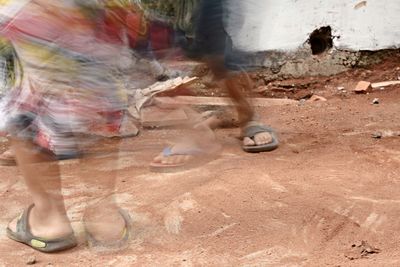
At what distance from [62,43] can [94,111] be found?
0.99 ft

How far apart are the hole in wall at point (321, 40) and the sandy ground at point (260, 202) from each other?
3.02 feet

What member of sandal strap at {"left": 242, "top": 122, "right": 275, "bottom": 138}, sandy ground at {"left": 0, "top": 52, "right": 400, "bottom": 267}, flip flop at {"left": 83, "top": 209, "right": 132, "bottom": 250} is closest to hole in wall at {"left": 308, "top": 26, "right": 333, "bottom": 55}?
sandy ground at {"left": 0, "top": 52, "right": 400, "bottom": 267}

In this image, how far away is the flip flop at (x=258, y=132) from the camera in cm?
361

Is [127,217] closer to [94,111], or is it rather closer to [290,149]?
[94,111]

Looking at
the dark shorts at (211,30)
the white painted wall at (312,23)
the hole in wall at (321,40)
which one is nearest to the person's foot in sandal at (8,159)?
the dark shorts at (211,30)

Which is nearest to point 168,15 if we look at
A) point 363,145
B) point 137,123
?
point 137,123

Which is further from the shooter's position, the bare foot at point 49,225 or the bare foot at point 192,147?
the bare foot at point 192,147

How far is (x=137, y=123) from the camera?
14.0ft

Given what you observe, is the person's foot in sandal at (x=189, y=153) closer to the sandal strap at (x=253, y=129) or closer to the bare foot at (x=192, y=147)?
the bare foot at (x=192, y=147)

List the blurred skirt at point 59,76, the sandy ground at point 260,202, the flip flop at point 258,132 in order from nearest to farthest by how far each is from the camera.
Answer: the blurred skirt at point 59,76 < the sandy ground at point 260,202 < the flip flop at point 258,132

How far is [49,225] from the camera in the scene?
2768 mm

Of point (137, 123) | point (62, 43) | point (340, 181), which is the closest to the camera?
point (62, 43)

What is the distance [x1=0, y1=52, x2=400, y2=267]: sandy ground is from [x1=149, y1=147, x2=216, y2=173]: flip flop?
4 cm

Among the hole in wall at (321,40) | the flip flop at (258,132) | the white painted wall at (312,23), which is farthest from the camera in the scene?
the hole in wall at (321,40)
